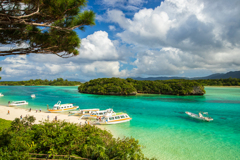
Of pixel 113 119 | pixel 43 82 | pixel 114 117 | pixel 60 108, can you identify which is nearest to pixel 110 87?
pixel 60 108

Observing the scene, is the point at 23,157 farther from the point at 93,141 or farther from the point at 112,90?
the point at 112,90

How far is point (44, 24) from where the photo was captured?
7559mm

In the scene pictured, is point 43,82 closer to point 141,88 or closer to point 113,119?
point 141,88

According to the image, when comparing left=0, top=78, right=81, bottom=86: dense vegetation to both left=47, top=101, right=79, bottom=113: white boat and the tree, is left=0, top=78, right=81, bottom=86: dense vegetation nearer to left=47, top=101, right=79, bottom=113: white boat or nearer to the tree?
left=47, top=101, right=79, bottom=113: white boat

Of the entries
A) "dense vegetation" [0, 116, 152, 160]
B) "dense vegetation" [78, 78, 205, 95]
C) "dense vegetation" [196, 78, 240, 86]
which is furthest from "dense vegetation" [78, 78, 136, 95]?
"dense vegetation" [196, 78, 240, 86]

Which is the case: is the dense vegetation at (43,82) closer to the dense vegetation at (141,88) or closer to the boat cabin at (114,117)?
the dense vegetation at (141,88)

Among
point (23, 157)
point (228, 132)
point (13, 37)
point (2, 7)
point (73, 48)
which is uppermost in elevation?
point (2, 7)

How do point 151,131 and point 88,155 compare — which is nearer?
point 88,155

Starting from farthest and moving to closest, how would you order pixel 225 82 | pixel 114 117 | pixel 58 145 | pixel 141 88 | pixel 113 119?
pixel 225 82, pixel 141 88, pixel 114 117, pixel 113 119, pixel 58 145

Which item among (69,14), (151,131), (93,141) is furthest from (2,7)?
(151,131)

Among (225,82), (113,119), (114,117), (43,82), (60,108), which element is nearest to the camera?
(113,119)

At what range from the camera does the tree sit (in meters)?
6.97

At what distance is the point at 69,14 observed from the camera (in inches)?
313

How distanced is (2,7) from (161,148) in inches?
591
